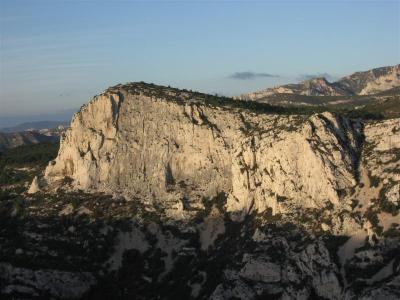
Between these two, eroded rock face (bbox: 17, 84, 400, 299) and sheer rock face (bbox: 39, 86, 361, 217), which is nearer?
eroded rock face (bbox: 17, 84, 400, 299)

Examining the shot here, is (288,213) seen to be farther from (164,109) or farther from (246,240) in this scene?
(164,109)

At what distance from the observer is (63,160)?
6339 inches

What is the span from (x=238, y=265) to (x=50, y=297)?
33396 mm

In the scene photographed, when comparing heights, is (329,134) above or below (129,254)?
above

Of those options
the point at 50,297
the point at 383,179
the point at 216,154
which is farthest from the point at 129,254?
the point at 383,179

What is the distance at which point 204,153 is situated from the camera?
146 meters

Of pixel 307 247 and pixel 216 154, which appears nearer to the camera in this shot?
pixel 307 247

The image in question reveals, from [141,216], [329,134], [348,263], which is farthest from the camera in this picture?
[141,216]

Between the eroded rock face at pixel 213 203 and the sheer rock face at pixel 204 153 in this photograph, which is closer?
the eroded rock face at pixel 213 203

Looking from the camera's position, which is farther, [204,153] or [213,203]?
[204,153]

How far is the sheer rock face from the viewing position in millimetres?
125750

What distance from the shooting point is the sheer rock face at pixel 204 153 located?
12575cm

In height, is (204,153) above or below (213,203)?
above

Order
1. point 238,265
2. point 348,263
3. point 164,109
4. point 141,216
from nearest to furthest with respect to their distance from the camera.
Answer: point 348,263
point 238,265
point 141,216
point 164,109
